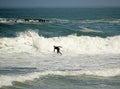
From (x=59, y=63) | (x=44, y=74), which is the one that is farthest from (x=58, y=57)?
(x=44, y=74)

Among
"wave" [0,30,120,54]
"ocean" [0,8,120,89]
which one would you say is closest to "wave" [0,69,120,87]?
"ocean" [0,8,120,89]

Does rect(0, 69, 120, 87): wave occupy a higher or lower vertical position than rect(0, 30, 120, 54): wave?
lower

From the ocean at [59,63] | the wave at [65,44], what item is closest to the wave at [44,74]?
the ocean at [59,63]

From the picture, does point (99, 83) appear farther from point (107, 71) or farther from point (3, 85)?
point (3, 85)

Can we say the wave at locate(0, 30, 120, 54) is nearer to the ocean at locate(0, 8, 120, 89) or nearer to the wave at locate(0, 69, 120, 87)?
the ocean at locate(0, 8, 120, 89)

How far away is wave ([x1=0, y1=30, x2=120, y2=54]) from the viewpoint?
25.6m

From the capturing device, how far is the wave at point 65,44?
25.6m

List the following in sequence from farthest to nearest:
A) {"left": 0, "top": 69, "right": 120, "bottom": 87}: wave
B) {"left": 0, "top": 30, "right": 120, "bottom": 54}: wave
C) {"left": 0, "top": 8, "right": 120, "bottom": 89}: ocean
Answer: {"left": 0, "top": 30, "right": 120, "bottom": 54}: wave < {"left": 0, "top": 8, "right": 120, "bottom": 89}: ocean < {"left": 0, "top": 69, "right": 120, "bottom": 87}: wave

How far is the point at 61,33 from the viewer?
3625cm

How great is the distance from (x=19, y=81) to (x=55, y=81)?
1738 mm

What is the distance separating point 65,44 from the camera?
2797cm

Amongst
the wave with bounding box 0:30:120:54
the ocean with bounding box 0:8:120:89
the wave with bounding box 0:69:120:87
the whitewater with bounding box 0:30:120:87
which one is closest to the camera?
the wave with bounding box 0:69:120:87

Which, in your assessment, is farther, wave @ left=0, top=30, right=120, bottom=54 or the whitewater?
wave @ left=0, top=30, right=120, bottom=54

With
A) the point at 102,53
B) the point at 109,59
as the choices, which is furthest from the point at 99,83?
the point at 102,53
